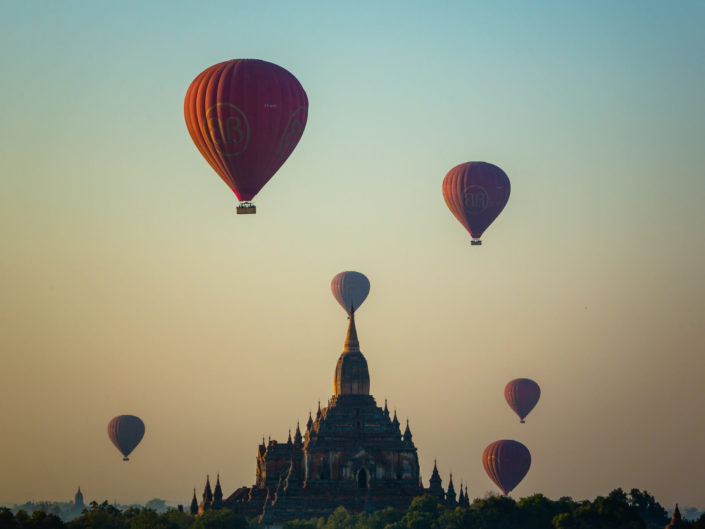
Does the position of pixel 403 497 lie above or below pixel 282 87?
below

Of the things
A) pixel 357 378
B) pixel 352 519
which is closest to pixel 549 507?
pixel 352 519

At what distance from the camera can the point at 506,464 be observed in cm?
15712

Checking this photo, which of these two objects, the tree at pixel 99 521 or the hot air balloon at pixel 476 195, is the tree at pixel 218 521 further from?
the hot air balloon at pixel 476 195

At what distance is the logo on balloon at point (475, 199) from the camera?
407ft

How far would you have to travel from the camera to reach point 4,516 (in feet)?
359

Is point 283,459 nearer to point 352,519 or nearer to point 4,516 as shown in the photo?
point 352,519

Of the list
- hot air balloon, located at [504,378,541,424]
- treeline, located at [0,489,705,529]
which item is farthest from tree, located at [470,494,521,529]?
hot air balloon, located at [504,378,541,424]

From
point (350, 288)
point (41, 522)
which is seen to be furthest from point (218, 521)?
point (350, 288)

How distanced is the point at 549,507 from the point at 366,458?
2094 centimetres

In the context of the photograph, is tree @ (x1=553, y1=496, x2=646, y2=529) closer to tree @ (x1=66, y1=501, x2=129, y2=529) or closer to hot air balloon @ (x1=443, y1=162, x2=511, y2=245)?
hot air balloon @ (x1=443, y1=162, x2=511, y2=245)

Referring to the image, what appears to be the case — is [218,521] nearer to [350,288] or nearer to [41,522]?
[41,522]

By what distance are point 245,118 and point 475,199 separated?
33398 millimetres

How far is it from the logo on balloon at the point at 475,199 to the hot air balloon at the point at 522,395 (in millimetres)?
41935

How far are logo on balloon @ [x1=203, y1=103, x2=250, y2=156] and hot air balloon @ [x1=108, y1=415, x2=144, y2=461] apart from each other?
79.6 metres
